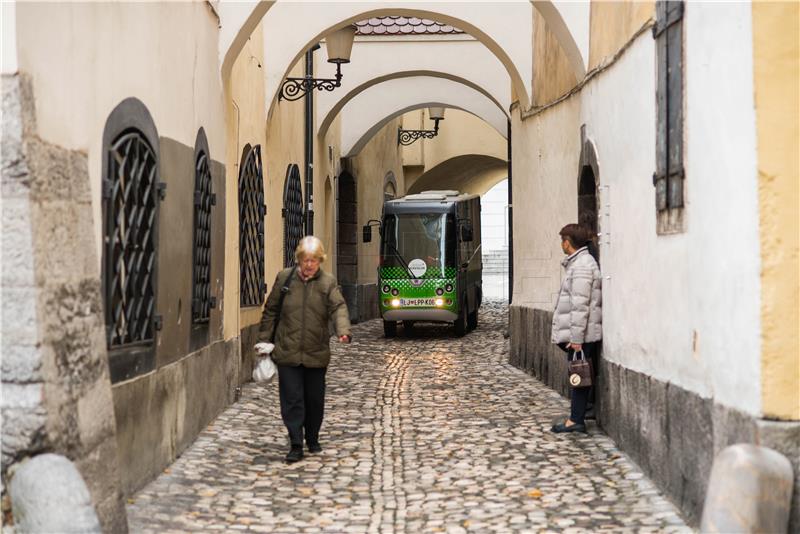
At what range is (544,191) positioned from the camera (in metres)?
13.9

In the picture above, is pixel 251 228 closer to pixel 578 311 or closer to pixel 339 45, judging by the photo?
pixel 339 45

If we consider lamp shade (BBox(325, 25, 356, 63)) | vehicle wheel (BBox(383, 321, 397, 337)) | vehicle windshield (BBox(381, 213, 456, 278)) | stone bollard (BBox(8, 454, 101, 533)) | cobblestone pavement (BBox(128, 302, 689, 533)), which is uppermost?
lamp shade (BBox(325, 25, 356, 63))

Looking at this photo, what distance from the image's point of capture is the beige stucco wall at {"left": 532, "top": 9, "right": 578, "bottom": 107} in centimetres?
1269

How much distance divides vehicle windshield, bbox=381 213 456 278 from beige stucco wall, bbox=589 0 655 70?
408 inches

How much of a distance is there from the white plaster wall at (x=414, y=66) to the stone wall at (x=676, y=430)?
12014 mm

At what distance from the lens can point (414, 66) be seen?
21.7 meters

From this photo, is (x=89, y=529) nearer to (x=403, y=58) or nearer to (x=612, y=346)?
(x=612, y=346)

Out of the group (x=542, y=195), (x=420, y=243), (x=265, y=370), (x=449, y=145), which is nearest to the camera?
(x=265, y=370)

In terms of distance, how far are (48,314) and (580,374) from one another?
5.19 m

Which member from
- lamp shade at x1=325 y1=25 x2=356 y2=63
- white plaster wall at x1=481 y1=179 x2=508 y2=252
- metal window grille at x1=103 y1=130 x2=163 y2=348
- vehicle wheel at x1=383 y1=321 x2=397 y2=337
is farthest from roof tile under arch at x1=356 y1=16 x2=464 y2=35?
white plaster wall at x1=481 y1=179 x2=508 y2=252

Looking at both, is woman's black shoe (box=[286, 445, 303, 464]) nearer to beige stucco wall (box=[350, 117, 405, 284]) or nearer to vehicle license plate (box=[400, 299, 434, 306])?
vehicle license plate (box=[400, 299, 434, 306])

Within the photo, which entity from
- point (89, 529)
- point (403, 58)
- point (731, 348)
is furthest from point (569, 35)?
point (403, 58)

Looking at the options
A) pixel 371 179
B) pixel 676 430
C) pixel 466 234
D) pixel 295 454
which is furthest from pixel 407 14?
pixel 371 179

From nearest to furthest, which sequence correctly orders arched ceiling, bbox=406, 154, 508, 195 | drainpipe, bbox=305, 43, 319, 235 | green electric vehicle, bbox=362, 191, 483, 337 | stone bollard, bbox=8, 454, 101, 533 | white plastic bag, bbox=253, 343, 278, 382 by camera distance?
1. stone bollard, bbox=8, 454, 101, 533
2. white plastic bag, bbox=253, 343, 278, 382
3. drainpipe, bbox=305, 43, 319, 235
4. green electric vehicle, bbox=362, 191, 483, 337
5. arched ceiling, bbox=406, 154, 508, 195
